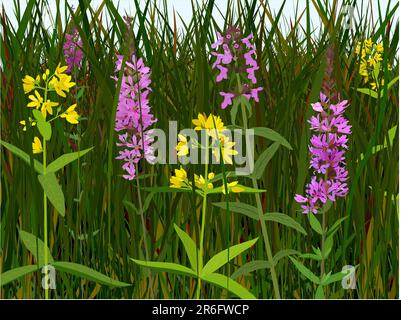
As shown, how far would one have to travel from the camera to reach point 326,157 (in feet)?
7.94

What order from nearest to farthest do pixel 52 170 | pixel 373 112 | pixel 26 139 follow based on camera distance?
1. pixel 52 170
2. pixel 26 139
3. pixel 373 112

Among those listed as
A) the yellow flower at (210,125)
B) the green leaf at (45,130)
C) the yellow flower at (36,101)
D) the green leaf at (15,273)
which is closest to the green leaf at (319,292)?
the yellow flower at (210,125)

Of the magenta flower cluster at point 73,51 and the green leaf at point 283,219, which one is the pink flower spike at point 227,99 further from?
the magenta flower cluster at point 73,51

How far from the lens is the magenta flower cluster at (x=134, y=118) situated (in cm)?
241

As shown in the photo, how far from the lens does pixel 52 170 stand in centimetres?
241

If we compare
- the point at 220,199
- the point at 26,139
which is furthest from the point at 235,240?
the point at 26,139

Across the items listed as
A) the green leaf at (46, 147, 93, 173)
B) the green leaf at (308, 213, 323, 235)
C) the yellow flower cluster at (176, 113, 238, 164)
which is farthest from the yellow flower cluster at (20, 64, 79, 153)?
the green leaf at (308, 213, 323, 235)

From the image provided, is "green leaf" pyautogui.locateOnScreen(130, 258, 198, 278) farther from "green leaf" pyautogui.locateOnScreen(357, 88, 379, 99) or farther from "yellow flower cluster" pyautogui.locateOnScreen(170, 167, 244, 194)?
"green leaf" pyautogui.locateOnScreen(357, 88, 379, 99)

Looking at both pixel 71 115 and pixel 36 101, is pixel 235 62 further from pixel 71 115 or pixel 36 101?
pixel 36 101

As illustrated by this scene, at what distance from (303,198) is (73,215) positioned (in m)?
0.97

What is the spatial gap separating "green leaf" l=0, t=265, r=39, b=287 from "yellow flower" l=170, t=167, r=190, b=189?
26.3 inches

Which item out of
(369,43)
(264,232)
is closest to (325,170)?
(264,232)

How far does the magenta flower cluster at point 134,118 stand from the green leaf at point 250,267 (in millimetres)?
563

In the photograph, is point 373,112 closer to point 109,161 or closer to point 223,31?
point 223,31
